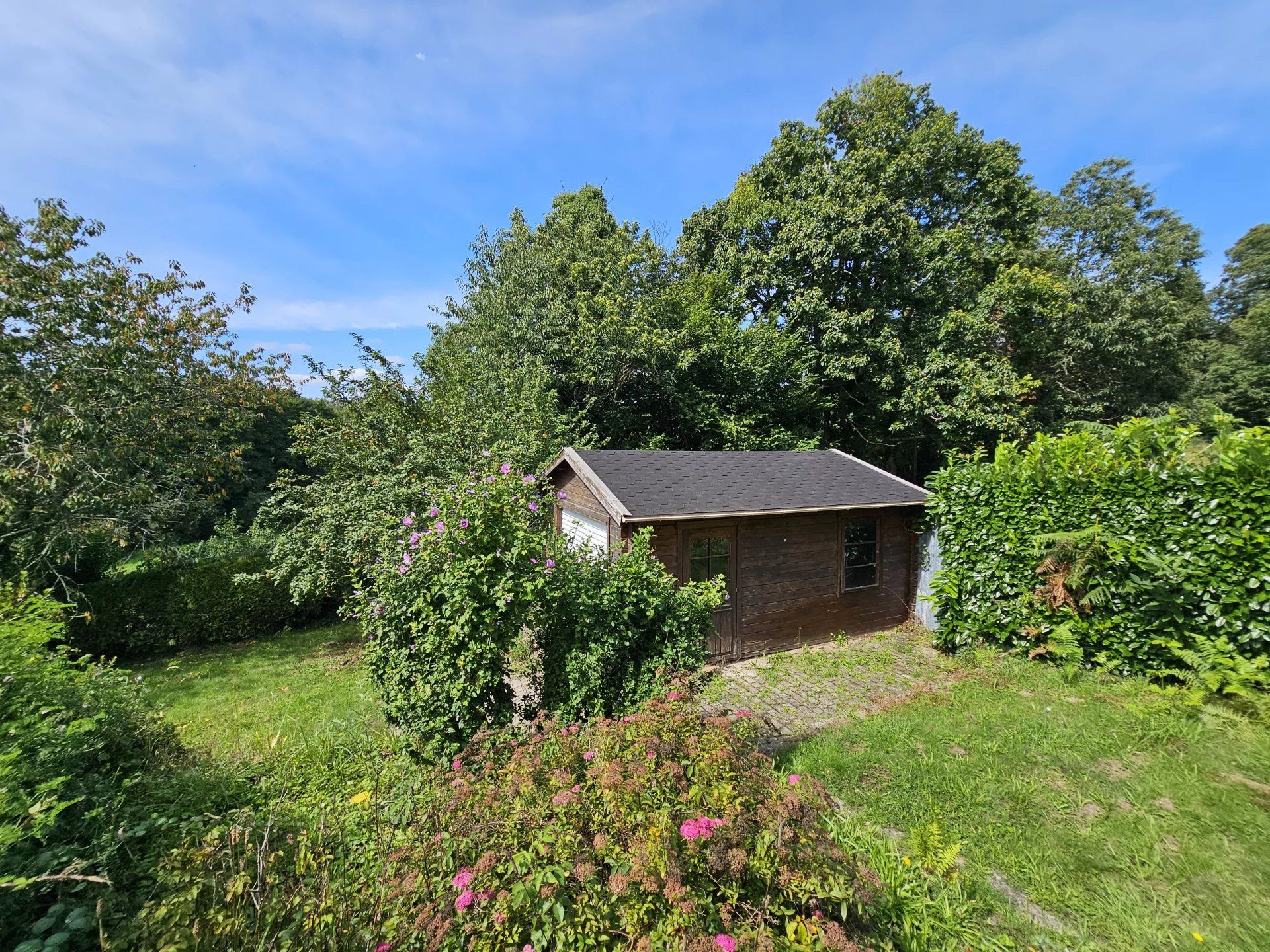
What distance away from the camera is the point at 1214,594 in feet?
15.6

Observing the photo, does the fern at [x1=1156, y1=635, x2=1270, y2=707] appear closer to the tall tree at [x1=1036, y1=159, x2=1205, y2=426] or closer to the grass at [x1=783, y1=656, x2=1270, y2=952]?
the grass at [x1=783, y1=656, x2=1270, y2=952]

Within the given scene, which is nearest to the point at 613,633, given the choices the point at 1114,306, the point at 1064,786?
the point at 1064,786

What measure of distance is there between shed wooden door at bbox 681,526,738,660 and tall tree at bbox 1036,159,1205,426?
47.1ft

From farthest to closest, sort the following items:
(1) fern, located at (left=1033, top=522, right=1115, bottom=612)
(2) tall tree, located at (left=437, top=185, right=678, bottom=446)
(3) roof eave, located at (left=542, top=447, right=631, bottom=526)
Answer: (2) tall tree, located at (left=437, top=185, right=678, bottom=446) → (3) roof eave, located at (left=542, top=447, right=631, bottom=526) → (1) fern, located at (left=1033, top=522, right=1115, bottom=612)

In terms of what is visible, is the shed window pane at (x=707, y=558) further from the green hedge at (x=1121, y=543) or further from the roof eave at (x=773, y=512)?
the green hedge at (x=1121, y=543)

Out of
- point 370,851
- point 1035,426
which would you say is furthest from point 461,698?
point 1035,426

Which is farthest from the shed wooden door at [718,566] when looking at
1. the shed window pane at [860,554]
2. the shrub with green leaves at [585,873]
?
the shrub with green leaves at [585,873]

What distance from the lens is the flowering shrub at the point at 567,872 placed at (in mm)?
1898

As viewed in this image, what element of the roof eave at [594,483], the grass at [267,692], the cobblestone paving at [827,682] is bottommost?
the grass at [267,692]

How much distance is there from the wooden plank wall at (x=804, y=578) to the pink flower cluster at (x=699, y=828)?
16.3 feet

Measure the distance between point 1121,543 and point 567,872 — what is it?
6.58 m

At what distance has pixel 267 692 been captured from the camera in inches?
273

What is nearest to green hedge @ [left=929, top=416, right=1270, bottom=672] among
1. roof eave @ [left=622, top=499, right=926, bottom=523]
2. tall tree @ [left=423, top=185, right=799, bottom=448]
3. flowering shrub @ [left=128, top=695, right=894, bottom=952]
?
roof eave @ [left=622, top=499, right=926, bottom=523]

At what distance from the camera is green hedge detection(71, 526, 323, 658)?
344 inches
